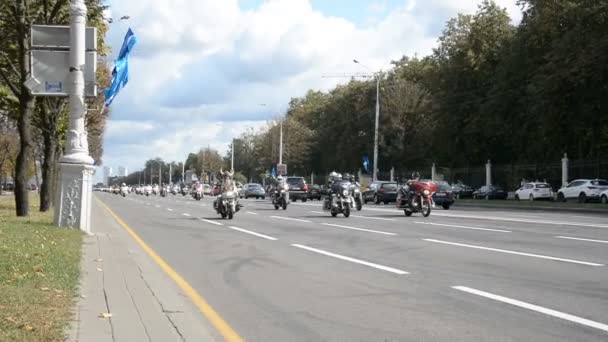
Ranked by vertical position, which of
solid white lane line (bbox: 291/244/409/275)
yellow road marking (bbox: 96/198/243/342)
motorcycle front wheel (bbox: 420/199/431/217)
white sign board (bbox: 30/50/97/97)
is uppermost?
white sign board (bbox: 30/50/97/97)

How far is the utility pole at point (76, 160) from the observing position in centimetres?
1655

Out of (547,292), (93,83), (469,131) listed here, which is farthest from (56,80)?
(469,131)

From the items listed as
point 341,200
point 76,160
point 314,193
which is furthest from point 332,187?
point 314,193

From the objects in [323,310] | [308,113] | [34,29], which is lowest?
[323,310]

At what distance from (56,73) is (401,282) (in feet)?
36.2

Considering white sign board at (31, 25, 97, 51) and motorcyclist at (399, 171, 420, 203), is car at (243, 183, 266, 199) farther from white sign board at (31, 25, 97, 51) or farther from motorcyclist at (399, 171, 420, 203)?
white sign board at (31, 25, 97, 51)

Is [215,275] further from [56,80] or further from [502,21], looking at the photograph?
[502,21]

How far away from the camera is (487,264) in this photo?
12.0m

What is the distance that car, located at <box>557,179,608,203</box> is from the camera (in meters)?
43.7

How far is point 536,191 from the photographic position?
50.6 metres

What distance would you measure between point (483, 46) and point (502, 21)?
325cm

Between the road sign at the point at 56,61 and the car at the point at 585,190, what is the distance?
34.8 metres

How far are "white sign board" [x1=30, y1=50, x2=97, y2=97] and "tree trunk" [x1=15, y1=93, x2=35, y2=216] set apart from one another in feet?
13.1

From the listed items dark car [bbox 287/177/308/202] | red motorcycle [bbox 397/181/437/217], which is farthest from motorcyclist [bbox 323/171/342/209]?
dark car [bbox 287/177/308/202]
